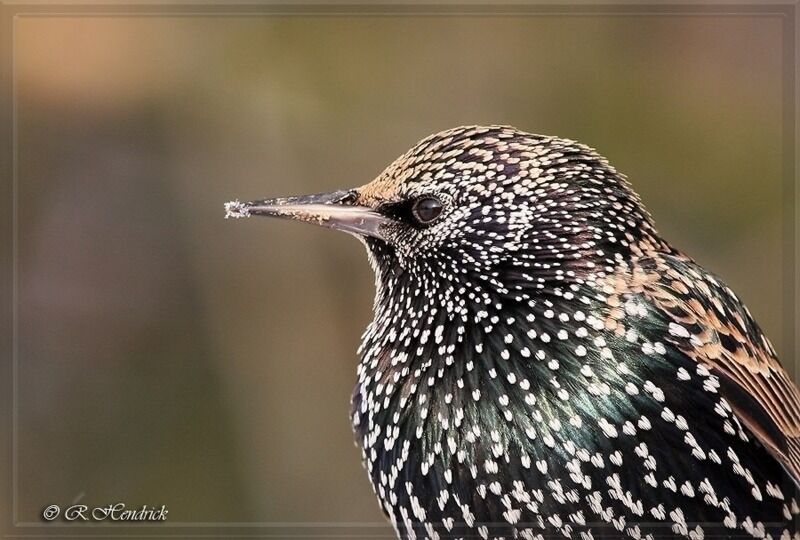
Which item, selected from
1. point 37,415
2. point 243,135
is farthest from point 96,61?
point 37,415

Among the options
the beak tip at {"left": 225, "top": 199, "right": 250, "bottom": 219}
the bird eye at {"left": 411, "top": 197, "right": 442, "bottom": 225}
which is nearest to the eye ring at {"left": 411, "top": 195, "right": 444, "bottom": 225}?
the bird eye at {"left": 411, "top": 197, "right": 442, "bottom": 225}

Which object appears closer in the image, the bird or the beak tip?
the bird

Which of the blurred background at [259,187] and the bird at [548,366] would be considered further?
the blurred background at [259,187]

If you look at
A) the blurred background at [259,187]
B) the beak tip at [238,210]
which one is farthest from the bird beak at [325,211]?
the blurred background at [259,187]

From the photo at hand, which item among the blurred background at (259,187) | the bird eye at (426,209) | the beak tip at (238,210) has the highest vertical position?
the beak tip at (238,210)

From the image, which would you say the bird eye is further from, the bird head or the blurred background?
the blurred background

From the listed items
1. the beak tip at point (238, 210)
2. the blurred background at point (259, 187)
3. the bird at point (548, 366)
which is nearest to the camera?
the bird at point (548, 366)

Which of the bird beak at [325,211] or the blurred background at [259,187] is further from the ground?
the bird beak at [325,211]

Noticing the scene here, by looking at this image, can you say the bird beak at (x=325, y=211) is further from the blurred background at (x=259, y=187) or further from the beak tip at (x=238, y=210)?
the blurred background at (x=259, y=187)
